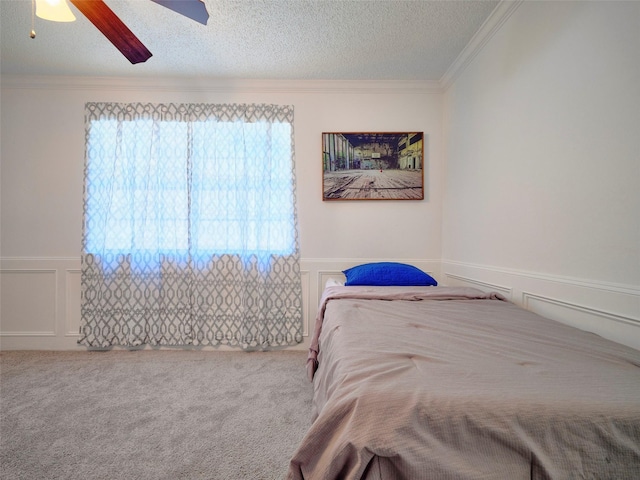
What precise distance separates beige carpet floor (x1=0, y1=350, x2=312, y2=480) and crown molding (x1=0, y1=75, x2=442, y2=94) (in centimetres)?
264

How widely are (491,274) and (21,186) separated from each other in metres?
4.43

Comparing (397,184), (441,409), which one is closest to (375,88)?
(397,184)

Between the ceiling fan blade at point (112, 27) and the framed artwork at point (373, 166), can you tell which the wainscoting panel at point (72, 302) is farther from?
the framed artwork at point (373, 166)

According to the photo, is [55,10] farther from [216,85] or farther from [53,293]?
[53,293]

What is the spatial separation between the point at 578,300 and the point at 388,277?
1.29m

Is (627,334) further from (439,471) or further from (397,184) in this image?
(397,184)

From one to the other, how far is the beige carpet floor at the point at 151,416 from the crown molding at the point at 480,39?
114 inches

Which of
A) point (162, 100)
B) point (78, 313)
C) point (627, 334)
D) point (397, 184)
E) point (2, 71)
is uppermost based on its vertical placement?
point (2, 71)

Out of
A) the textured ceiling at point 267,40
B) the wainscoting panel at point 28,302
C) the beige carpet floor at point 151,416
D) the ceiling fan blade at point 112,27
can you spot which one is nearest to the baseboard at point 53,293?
the wainscoting panel at point 28,302

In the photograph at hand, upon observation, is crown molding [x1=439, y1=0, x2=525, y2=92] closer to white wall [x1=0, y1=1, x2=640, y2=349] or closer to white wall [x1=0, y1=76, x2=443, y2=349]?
white wall [x1=0, y1=1, x2=640, y2=349]

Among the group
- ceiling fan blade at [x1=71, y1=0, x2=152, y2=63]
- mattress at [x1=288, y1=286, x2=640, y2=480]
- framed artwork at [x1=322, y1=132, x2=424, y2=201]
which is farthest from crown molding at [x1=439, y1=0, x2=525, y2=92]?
ceiling fan blade at [x1=71, y1=0, x2=152, y2=63]

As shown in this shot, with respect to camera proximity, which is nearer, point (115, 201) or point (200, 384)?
point (200, 384)

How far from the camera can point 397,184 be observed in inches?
118

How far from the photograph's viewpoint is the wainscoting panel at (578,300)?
124 centimetres
